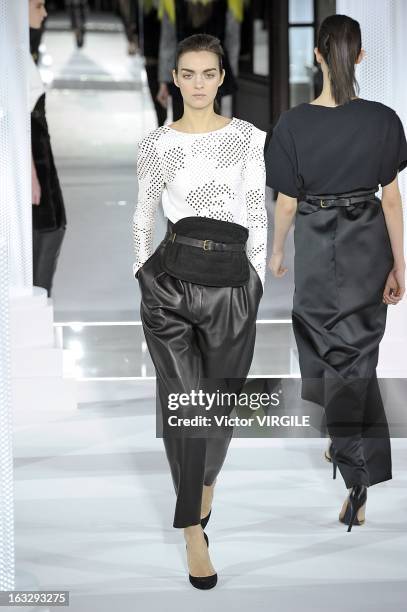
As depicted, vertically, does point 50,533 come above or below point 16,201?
below

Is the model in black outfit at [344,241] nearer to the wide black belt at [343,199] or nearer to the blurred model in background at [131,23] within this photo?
the wide black belt at [343,199]

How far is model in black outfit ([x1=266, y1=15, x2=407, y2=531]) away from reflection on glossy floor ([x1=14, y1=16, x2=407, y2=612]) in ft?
0.65

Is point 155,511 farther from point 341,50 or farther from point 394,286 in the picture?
point 341,50

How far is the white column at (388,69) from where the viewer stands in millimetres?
4668

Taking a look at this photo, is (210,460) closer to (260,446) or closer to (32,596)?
(32,596)

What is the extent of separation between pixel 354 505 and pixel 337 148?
0.98 m

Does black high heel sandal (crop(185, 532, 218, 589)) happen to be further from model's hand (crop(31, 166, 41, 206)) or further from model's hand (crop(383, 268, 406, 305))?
model's hand (crop(31, 166, 41, 206))

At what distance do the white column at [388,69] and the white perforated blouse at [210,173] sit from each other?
4.64 ft

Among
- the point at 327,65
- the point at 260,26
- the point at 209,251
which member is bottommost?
the point at 260,26

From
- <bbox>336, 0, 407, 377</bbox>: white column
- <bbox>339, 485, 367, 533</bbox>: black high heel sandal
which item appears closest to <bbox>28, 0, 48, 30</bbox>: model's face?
<bbox>336, 0, 407, 377</bbox>: white column

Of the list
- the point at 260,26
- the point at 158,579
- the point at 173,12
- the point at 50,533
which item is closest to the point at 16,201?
the point at 50,533

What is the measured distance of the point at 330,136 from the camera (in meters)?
3.62

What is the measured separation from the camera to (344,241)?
12.3ft

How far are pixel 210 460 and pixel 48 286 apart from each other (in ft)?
Answer: 7.74
